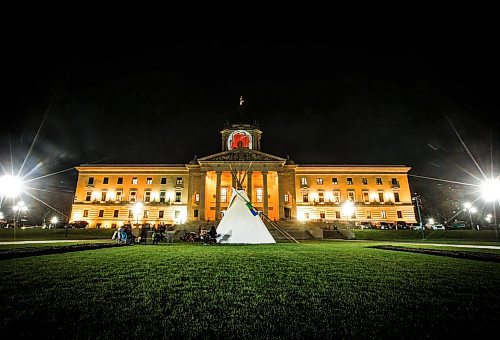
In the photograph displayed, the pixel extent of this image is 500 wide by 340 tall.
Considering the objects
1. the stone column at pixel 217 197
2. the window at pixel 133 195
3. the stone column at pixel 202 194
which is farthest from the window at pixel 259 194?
the window at pixel 133 195

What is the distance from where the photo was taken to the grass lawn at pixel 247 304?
10.4ft

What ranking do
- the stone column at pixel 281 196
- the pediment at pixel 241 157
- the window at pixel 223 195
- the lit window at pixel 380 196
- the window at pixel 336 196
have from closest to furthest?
the stone column at pixel 281 196 < the pediment at pixel 241 157 < the window at pixel 223 195 < the window at pixel 336 196 < the lit window at pixel 380 196

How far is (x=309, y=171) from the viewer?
2216 inches

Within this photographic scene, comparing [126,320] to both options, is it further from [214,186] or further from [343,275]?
[214,186]

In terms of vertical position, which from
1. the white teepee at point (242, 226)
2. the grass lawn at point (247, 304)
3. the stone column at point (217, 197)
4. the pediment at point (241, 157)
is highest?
the pediment at point (241, 157)

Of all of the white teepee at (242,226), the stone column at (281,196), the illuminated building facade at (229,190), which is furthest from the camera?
the illuminated building facade at (229,190)

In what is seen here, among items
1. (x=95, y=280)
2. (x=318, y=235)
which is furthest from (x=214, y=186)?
(x=95, y=280)

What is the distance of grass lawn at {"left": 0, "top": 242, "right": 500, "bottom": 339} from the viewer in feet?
10.4

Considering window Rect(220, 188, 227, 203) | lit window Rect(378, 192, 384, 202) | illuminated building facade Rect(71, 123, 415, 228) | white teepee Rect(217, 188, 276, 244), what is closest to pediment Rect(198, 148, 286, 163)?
illuminated building facade Rect(71, 123, 415, 228)

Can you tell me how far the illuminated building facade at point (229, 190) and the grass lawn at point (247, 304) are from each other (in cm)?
4289

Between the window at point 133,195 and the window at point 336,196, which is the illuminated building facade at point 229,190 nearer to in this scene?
the window at point 133,195

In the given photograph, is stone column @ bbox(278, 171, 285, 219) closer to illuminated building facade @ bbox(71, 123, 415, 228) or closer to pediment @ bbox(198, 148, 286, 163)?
illuminated building facade @ bbox(71, 123, 415, 228)

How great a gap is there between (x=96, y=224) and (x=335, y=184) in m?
53.2

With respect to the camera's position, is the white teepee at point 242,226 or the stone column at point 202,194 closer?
the white teepee at point 242,226
